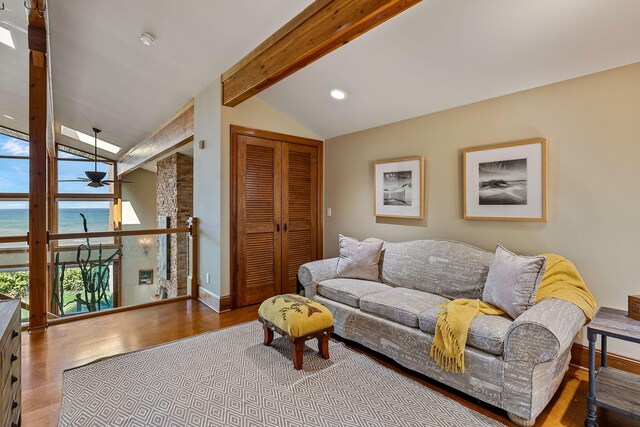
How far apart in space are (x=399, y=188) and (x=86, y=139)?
779 centimetres

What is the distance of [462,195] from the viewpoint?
10.1ft

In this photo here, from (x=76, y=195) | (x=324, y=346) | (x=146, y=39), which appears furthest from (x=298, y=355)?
(x=76, y=195)

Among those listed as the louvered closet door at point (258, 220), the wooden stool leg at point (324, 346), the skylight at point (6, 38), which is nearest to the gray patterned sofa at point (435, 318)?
Answer: the wooden stool leg at point (324, 346)

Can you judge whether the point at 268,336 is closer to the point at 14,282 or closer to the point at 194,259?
the point at 194,259

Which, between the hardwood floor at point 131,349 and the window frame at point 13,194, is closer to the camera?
the hardwood floor at point 131,349

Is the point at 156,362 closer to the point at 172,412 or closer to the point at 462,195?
the point at 172,412

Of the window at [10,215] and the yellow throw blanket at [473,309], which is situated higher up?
the window at [10,215]

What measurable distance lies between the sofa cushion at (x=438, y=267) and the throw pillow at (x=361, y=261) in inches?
3.9

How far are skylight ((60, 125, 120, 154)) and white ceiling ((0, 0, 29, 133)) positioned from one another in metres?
0.70

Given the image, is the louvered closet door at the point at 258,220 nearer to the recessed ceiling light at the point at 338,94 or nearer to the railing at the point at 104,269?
the railing at the point at 104,269

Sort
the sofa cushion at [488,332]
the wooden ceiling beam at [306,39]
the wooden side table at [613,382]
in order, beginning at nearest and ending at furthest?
the wooden side table at [613,382]
the sofa cushion at [488,332]
the wooden ceiling beam at [306,39]

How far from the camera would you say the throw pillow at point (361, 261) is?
3320mm

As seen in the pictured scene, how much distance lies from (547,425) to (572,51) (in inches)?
95.0

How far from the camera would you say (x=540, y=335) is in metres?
1.72
